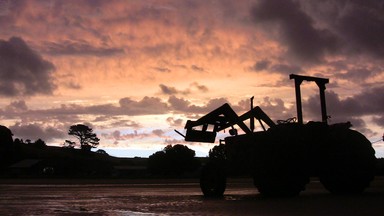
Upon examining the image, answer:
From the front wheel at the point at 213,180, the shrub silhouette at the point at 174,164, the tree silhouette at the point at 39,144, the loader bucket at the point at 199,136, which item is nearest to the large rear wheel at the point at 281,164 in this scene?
the front wheel at the point at 213,180

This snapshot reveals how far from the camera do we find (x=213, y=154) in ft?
59.6

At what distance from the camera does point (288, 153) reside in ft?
52.1

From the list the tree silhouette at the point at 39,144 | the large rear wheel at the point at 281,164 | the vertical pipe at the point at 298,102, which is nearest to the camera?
the large rear wheel at the point at 281,164

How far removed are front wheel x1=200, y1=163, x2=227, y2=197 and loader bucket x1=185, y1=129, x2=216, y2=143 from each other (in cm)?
125

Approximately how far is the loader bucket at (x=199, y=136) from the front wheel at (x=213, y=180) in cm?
125

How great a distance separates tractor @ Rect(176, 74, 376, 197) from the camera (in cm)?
1588

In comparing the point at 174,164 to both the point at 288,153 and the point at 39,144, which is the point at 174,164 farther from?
the point at 288,153

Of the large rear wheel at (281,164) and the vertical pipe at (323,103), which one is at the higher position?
the vertical pipe at (323,103)

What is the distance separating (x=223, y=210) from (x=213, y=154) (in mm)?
6142

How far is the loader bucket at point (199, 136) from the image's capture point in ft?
60.5

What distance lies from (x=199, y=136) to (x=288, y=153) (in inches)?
152

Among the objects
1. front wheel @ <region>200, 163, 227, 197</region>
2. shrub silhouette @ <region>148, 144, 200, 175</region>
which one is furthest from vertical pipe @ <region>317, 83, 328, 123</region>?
shrub silhouette @ <region>148, 144, 200, 175</region>

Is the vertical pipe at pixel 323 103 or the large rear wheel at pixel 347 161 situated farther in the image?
the vertical pipe at pixel 323 103

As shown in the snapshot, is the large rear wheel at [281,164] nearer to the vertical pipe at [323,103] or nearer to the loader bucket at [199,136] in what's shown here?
the vertical pipe at [323,103]
